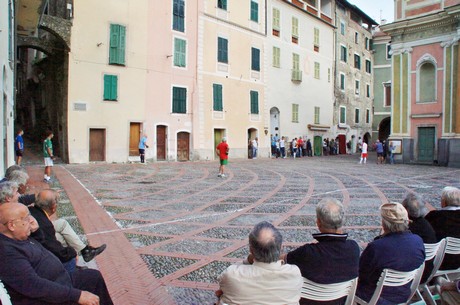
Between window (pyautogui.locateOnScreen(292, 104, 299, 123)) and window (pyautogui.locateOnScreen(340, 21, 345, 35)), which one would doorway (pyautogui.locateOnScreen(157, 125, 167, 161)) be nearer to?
window (pyautogui.locateOnScreen(292, 104, 299, 123))

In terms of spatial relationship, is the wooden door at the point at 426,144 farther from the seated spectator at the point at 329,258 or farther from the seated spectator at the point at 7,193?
the seated spectator at the point at 7,193

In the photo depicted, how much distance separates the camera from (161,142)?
21.9m

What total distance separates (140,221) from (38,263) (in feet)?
14.5

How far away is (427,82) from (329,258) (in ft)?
76.7

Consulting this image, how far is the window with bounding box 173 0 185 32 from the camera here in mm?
22078

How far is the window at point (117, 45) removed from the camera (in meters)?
19.5

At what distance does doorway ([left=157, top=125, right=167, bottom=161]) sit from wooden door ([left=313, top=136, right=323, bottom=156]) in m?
15.6

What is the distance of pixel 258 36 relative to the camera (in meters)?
27.3

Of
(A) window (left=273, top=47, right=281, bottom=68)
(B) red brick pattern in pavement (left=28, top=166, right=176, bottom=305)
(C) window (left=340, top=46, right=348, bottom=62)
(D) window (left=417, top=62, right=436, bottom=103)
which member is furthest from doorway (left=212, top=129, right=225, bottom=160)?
(C) window (left=340, top=46, right=348, bottom=62)

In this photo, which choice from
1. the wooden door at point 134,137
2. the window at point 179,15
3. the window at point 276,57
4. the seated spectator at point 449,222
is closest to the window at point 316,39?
the window at point 276,57

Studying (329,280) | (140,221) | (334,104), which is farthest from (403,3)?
(329,280)

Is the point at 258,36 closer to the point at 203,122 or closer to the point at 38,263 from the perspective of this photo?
the point at 203,122

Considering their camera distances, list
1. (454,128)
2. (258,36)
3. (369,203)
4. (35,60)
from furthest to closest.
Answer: (258,36) → (35,60) → (454,128) → (369,203)

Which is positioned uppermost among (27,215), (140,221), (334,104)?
(334,104)
